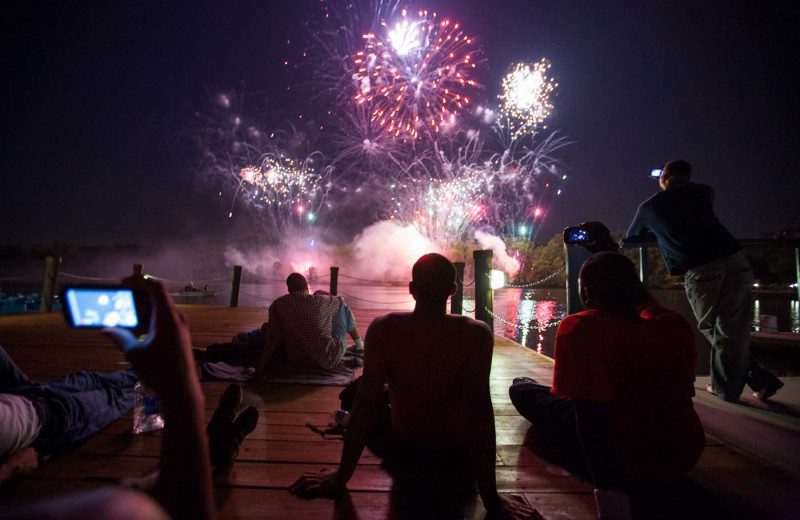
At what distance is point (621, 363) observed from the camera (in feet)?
5.34

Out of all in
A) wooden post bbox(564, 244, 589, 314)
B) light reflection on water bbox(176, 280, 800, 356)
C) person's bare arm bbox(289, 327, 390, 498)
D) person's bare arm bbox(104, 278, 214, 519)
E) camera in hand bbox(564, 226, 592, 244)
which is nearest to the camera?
person's bare arm bbox(104, 278, 214, 519)

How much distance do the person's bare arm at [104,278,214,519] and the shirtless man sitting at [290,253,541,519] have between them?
100cm

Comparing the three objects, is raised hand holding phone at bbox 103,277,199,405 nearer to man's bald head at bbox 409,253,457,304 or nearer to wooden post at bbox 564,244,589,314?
man's bald head at bbox 409,253,457,304

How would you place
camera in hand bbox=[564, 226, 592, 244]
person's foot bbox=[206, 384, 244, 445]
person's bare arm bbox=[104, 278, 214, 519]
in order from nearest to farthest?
person's bare arm bbox=[104, 278, 214, 519] < person's foot bbox=[206, 384, 244, 445] < camera in hand bbox=[564, 226, 592, 244]

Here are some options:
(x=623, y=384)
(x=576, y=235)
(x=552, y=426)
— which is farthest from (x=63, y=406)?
(x=576, y=235)

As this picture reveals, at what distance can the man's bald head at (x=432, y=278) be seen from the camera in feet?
5.75

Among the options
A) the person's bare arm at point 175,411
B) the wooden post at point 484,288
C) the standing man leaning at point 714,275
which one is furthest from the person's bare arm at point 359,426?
the wooden post at point 484,288

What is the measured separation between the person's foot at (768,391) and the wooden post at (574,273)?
4.40 feet

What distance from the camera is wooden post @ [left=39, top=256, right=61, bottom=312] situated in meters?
8.41

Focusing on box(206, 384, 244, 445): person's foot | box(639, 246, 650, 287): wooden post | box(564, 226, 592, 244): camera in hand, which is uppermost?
box(564, 226, 592, 244): camera in hand

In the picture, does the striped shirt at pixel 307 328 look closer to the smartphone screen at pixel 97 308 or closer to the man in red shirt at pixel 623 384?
the man in red shirt at pixel 623 384

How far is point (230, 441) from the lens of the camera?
206 centimetres

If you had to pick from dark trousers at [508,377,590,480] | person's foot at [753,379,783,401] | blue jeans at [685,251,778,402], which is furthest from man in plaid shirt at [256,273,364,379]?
person's foot at [753,379,783,401]

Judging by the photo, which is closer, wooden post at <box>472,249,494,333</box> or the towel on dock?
the towel on dock
